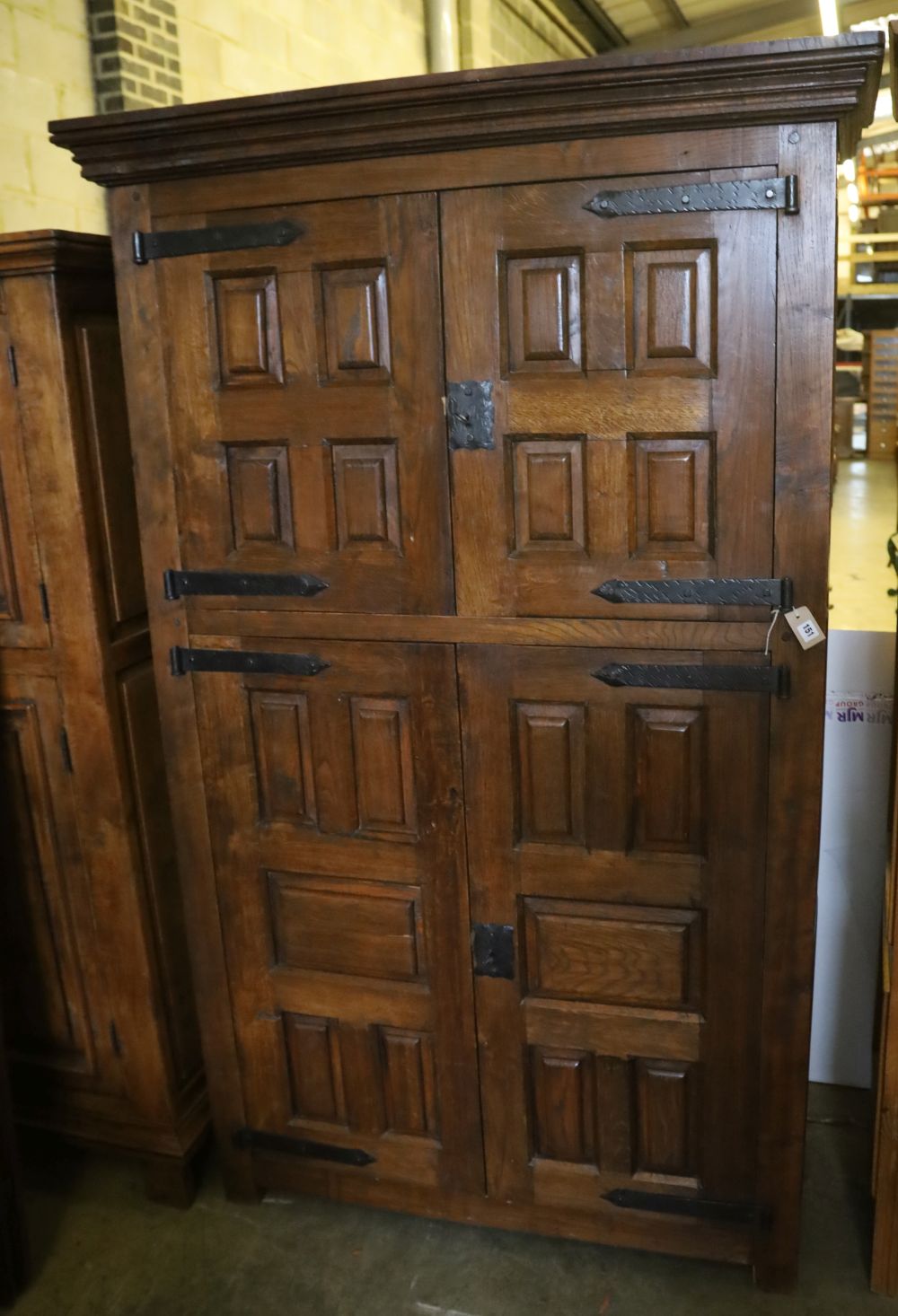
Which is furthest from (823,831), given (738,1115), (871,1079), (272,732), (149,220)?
(149,220)

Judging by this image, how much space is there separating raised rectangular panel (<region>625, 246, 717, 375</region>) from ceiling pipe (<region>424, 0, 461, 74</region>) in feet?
15.0

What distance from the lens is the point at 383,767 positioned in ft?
6.46

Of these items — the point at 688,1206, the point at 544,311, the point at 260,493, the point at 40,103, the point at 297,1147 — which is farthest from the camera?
the point at 40,103

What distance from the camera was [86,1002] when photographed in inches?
91.6

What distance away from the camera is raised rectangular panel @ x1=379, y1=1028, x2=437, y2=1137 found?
211 cm

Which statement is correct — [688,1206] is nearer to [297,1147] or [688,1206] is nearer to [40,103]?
[297,1147]

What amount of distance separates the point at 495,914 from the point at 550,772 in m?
0.30

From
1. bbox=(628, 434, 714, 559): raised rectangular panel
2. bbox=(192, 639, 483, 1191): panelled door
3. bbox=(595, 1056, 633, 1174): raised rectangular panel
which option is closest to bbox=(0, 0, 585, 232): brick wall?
bbox=(192, 639, 483, 1191): panelled door

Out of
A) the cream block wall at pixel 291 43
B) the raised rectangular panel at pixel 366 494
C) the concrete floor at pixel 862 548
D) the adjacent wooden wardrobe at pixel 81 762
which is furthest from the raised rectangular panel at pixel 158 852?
the cream block wall at pixel 291 43

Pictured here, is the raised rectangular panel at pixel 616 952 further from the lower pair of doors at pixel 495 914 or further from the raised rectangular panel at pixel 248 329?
the raised rectangular panel at pixel 248 329

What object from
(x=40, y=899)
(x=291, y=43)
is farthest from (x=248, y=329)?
(x=291, y=43)

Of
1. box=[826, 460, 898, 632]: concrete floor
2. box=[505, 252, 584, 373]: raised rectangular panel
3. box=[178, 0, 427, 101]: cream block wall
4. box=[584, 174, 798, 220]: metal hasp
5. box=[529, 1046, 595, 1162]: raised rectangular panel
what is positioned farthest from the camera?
box=[826, 460, 898, 632]: concrete floor

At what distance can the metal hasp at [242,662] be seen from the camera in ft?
6.40

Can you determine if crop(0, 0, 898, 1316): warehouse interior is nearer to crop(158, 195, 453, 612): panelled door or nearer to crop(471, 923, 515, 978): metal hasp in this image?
crop(158, 195, 453, 612): panelled door
